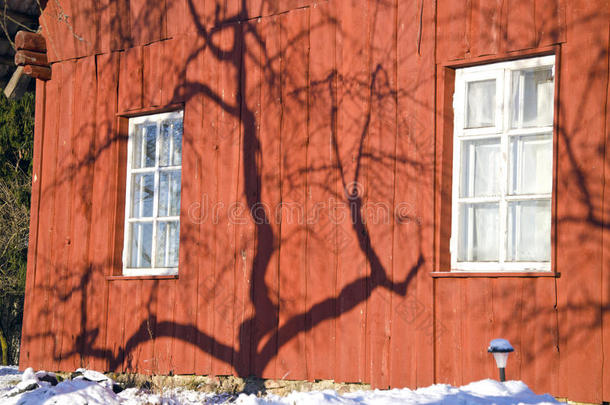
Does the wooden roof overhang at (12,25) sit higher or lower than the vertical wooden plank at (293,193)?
higher

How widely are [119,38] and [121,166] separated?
4.65 ft

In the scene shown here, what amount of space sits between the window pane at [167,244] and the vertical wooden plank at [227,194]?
2.19ft

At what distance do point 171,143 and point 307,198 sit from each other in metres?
1.93

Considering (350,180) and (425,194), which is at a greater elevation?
(350,180)

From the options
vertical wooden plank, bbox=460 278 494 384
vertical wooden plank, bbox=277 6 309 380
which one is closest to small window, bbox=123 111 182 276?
vertical wooden plank, bbox=277 6 309 380

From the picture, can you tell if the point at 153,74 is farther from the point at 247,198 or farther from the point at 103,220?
the point at 247,198

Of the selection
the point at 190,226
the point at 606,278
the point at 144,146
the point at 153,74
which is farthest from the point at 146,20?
the point at 606,278

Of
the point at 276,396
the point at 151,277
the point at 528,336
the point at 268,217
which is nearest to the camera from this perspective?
the point at 528,336

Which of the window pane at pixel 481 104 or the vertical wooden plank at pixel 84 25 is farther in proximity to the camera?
the vertical wooden plank at pixel 84 25

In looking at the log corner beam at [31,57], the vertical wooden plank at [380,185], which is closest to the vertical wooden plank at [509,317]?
the vertical wooden plank at [380,185]

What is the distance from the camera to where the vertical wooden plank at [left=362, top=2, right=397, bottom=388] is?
663 centimetres

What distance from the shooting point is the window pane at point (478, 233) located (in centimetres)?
618

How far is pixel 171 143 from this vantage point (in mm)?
8406

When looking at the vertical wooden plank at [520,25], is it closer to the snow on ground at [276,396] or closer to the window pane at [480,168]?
the window pane at [480,168]
